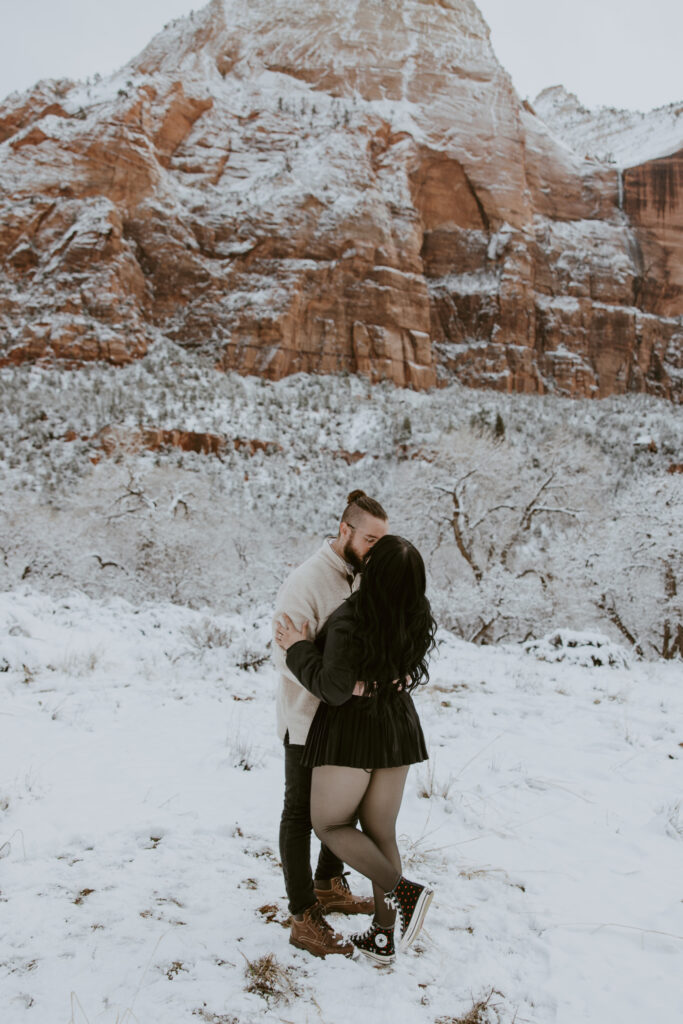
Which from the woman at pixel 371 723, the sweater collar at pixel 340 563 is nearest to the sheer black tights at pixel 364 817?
the woman at pixel 371 723

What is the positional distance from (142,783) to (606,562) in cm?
1415

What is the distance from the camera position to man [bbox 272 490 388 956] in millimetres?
2232

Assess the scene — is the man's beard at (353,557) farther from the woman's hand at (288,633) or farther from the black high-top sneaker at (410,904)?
the black high-top sneaker at (410,904)

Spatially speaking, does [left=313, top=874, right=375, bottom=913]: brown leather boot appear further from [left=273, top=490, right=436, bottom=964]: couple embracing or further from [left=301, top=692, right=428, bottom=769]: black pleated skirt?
[left=301, top=692, right=428, bottom=769]: black pleated skirt

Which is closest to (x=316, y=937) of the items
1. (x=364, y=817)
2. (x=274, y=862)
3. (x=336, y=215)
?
(x=364, y=817)

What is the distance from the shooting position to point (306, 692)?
2283mm

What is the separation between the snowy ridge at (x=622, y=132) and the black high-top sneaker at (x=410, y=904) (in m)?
76.9

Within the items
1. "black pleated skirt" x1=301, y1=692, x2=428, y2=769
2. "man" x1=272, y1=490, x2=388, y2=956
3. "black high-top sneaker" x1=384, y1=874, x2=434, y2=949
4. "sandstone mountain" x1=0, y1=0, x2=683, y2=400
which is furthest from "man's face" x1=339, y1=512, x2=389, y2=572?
"sandstone mountain" x1=0, y1=0, x2=683, y2=400

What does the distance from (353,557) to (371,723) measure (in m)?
0.62

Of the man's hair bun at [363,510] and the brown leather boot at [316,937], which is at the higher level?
the man's hair bun at [363,510]

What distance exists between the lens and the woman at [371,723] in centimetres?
208

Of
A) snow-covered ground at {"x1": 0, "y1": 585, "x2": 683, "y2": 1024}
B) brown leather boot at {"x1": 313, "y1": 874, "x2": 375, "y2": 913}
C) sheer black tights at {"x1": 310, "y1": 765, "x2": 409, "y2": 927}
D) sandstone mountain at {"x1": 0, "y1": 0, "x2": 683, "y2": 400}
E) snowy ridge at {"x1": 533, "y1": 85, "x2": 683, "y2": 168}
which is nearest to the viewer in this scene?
snow-covered ground at {"x1": 0, "y1": 585, "x2": 683, "y2": 1024}

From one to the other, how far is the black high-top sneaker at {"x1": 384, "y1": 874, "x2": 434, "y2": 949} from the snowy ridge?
3028 inches

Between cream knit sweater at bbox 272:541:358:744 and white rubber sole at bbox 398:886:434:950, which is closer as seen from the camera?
white rubber sole at bbox 398:886:434:950
